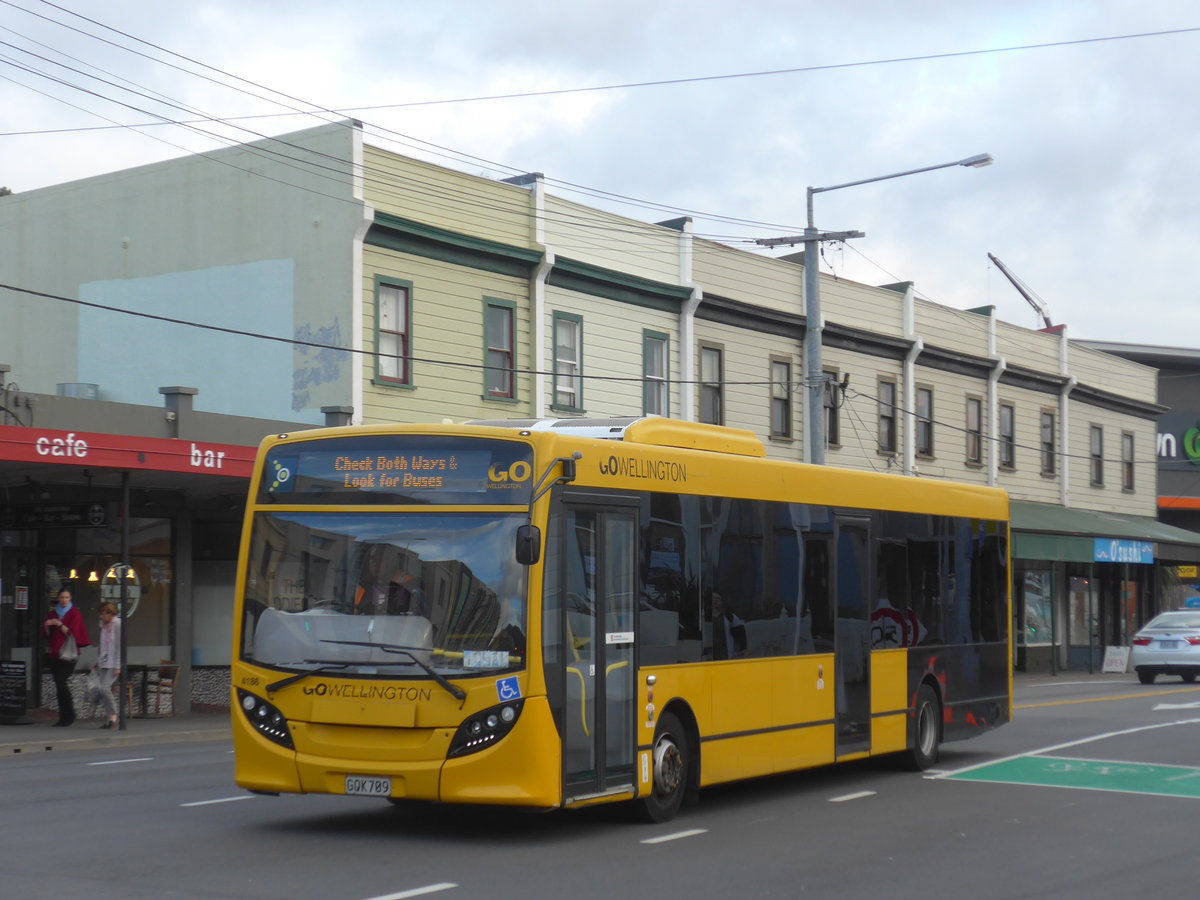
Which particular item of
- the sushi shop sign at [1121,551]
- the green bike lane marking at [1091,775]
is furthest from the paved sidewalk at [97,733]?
the sushi shop sign at [1121,551]

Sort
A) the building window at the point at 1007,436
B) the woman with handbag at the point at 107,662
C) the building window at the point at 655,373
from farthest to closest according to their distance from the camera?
1. the building window at the point at 1007,436
2. the building window at the point at 655,373
3. the woman with handbag at the point at 107,662

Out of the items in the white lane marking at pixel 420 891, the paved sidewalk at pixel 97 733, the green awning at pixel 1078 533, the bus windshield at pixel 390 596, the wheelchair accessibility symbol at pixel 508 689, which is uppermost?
the green awning at pixel 1078 533

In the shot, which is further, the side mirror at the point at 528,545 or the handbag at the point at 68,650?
the handbag at the point at 68,650

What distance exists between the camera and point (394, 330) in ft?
88.6

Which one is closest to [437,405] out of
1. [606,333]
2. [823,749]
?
[606,333]

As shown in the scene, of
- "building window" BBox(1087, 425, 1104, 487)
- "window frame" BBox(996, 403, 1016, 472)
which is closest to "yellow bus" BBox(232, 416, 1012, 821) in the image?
"window frame" BBox(996, 403, 1016, 472)

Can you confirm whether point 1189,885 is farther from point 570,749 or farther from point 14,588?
point 14,588

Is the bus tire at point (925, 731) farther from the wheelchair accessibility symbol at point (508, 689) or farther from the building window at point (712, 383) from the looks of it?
the building window at point (712, 383)

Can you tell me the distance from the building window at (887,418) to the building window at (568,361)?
11.1 meters

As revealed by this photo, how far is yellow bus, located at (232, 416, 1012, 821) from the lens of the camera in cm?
1022

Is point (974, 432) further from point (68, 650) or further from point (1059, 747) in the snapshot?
point (68, 650)

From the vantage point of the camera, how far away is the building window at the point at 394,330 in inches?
1053

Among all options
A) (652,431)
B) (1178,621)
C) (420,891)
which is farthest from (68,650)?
(1178,621)

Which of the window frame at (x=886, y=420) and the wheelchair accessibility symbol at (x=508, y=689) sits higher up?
the window frame at (x=886, y=420)
